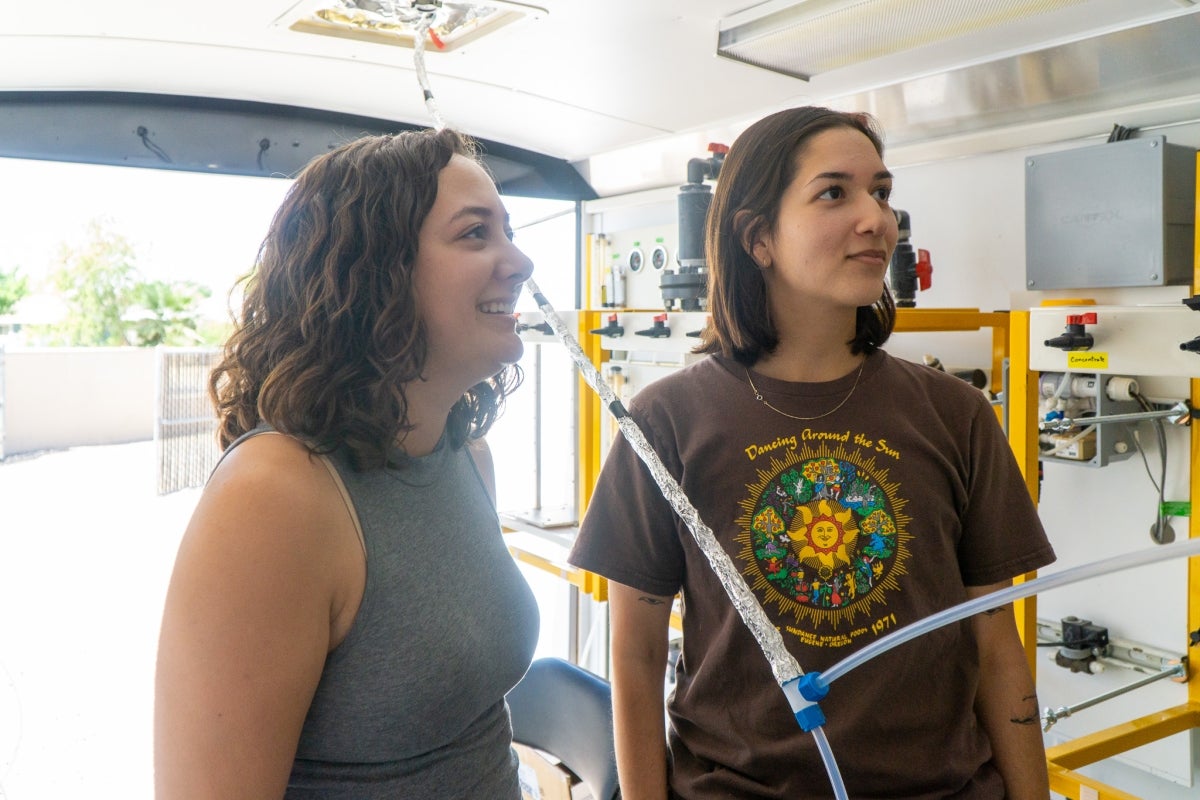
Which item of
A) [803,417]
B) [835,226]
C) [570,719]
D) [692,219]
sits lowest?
[570,719]

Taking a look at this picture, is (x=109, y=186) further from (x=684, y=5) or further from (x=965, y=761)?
(x=965, y=761)

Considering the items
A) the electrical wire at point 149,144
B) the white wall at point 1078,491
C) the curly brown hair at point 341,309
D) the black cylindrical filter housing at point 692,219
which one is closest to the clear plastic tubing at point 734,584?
the curly brown hair at point 341,309

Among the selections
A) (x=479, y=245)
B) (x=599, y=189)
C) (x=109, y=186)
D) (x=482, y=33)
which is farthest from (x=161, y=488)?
(x=479, y=245)

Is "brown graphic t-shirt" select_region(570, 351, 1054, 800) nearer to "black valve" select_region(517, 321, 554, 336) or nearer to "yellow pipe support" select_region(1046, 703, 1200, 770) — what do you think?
"yellow pipe support" select_region(1046, 703, 1200, 770)

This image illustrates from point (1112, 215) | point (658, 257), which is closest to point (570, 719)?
point (1112, 215)

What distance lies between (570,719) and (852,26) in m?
1.41

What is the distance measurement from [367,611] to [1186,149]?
1890mm

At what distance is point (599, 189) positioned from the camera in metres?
3.08

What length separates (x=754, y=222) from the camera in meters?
1.06

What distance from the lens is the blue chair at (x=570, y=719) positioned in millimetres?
1237

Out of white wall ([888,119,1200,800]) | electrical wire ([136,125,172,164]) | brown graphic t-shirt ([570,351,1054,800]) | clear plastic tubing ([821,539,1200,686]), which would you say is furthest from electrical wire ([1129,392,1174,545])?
electrical wire ([136,125,172,164])

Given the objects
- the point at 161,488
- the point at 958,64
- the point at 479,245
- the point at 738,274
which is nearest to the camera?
the point at 479,245

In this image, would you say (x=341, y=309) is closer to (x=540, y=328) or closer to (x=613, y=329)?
(x=613, y=329)

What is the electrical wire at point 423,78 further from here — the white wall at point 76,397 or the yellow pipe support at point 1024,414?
the white wall at point 76,397
